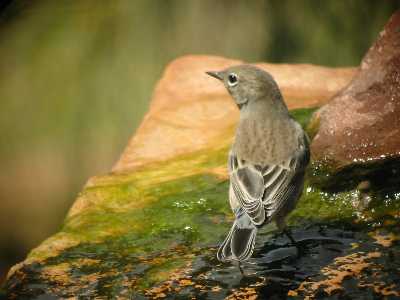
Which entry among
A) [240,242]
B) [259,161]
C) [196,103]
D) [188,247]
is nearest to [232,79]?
[259,161]

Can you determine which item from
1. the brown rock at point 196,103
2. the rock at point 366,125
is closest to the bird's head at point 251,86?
the rock at point 366,125

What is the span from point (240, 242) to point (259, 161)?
2.58ft

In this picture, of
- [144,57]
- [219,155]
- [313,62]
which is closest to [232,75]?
[219,155]

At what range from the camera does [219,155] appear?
20.4 feet

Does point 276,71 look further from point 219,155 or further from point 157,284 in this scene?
point 157,284

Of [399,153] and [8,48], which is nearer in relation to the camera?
[399,153]

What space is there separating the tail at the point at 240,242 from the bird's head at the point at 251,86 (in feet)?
3.96

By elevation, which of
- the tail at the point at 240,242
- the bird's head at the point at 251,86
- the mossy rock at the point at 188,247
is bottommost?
the mossy rock at the point at 188,247

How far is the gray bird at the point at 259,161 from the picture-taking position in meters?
4.36

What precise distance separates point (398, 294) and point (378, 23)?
643 cm

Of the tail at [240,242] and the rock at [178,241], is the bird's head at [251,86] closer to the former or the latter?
the rock at [178,241]

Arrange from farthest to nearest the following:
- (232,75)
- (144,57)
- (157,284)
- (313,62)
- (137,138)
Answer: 1. (313,62)
2. (144,57)
3. (137,138)
4. (232,75)
5. (157,284)

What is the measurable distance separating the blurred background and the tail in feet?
12.4

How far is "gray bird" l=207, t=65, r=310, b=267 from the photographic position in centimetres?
436
